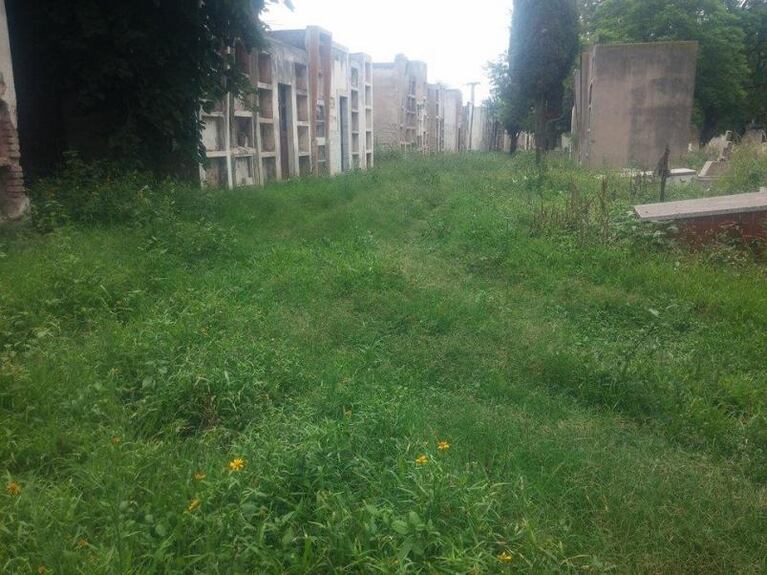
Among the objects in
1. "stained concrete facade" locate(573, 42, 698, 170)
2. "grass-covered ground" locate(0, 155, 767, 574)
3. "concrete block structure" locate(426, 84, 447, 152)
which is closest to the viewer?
"grass-covered ground" locate(0, 155, 767, 574)

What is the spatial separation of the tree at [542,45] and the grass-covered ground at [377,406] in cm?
1452

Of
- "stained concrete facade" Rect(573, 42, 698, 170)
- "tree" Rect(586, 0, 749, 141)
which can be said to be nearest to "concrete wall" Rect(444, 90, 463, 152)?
"tree" Rect(586, 0, 749, 141)

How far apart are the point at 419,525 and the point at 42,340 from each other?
2813 mm

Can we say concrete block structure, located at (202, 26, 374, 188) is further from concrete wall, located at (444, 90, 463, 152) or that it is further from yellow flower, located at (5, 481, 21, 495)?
concrete wall, located at (444, 90, 463, 152)

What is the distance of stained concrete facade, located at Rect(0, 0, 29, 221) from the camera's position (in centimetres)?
606

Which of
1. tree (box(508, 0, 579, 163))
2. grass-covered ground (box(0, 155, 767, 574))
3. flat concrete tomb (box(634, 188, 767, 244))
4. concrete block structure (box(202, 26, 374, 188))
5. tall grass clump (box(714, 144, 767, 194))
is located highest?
tree (box(508, 0, 579, 163))

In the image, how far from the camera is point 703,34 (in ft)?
78.9

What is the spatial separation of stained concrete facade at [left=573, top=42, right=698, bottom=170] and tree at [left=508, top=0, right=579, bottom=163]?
1361mm

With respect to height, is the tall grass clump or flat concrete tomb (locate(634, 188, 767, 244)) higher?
the tall grass clump

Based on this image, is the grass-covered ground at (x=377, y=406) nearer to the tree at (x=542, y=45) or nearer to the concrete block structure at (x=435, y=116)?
the tree at (x=542, y=45)

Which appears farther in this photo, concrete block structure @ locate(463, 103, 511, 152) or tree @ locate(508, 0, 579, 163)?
Answer: concrete block structure @ locate(463, 103, 511, 152)

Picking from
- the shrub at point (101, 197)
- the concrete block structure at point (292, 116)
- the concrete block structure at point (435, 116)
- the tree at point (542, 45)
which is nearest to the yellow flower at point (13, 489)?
the shrub at point (101, 197)

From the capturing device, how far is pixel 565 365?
3.80 meters

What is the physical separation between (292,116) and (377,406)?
12.4 meters
